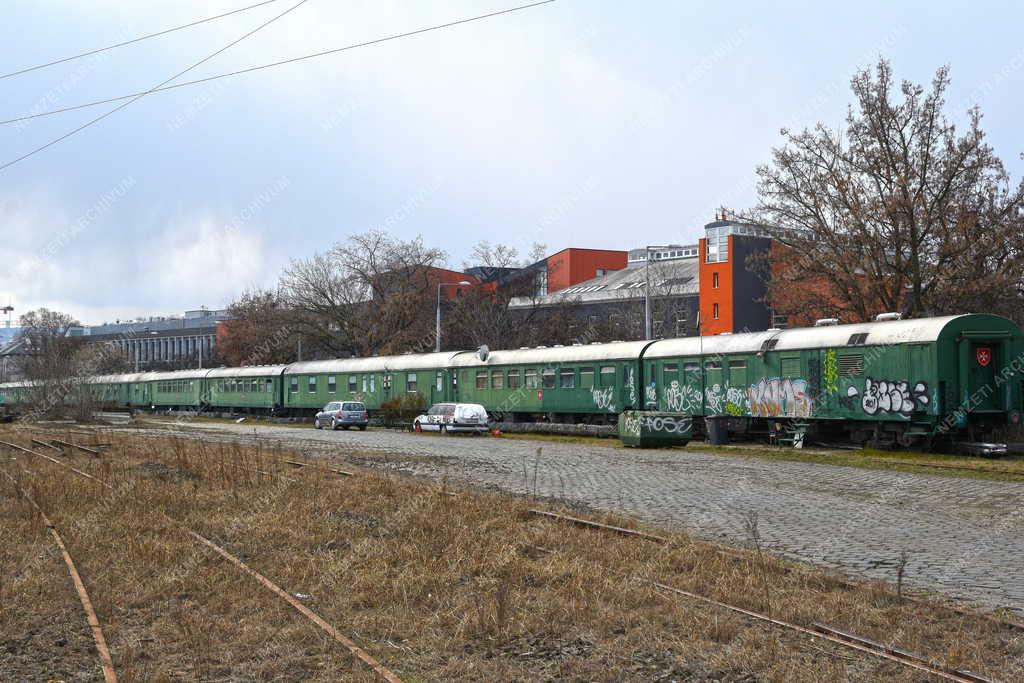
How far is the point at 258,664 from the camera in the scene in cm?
631

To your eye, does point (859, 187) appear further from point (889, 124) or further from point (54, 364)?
point (54, 364)

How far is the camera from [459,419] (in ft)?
117

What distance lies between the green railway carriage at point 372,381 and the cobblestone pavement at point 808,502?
57.5 feet

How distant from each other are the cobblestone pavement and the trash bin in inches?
154

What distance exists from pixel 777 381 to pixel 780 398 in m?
0.48

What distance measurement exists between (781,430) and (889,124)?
15.0 metres

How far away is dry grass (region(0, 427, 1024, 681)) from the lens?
20.5 feet

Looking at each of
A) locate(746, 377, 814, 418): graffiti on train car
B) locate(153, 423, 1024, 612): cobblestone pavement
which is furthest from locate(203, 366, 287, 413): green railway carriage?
locate(746, 377, 814, 418): graffiti on train car

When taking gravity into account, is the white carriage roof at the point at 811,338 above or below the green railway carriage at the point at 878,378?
above

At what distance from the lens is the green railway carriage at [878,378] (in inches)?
920

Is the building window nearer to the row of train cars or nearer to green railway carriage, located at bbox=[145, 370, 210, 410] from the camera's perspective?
the row of train cars

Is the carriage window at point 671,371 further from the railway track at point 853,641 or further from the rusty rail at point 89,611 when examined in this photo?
the railway track at point 853,641

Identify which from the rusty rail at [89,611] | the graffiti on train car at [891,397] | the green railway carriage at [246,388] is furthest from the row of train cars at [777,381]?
the rusty rail at [89,611]

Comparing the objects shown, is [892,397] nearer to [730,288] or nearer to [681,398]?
[681,398]
